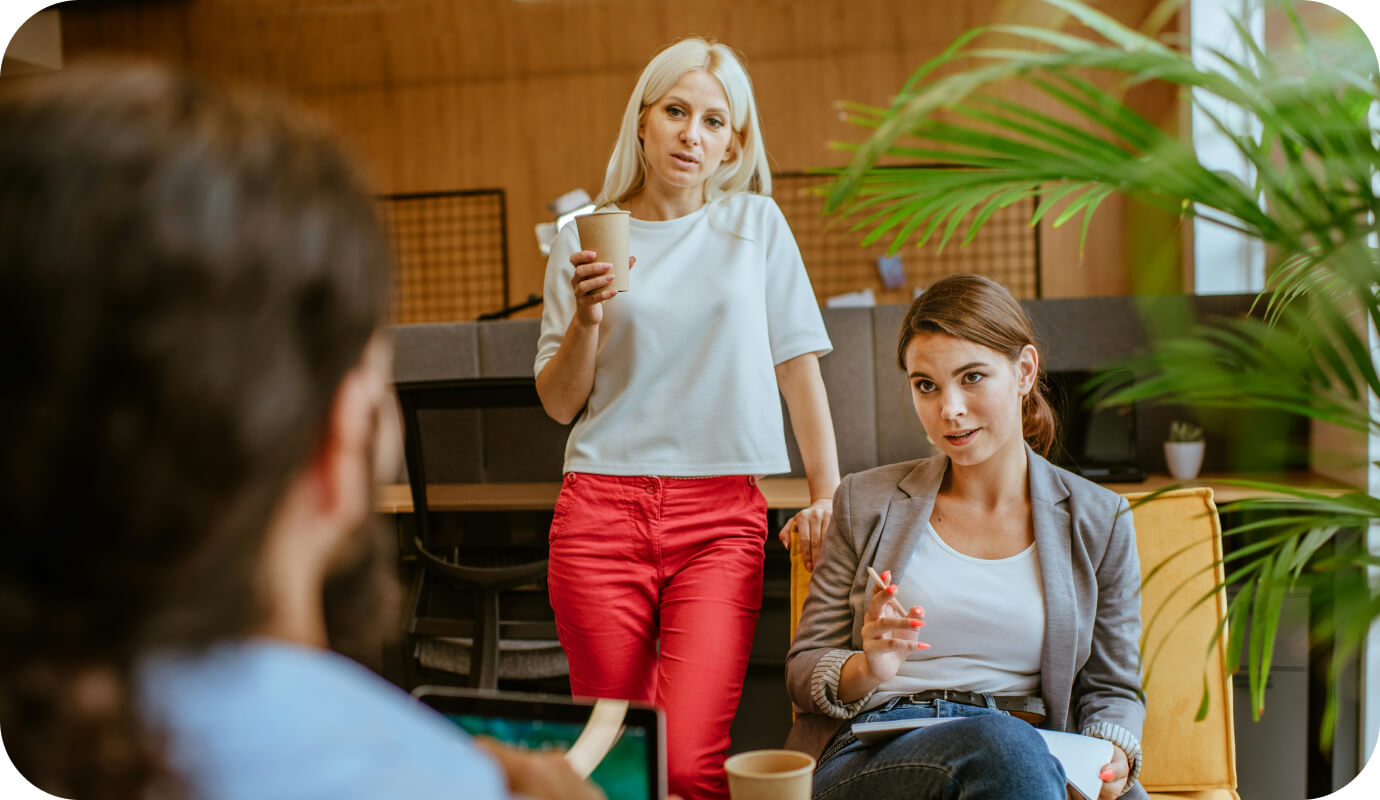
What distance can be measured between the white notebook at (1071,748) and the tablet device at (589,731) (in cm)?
48

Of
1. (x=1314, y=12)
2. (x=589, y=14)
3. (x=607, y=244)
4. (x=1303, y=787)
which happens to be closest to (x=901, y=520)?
(x=607, y=244)

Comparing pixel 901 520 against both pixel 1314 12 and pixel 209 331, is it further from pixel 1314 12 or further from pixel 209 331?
pixel 1314 12

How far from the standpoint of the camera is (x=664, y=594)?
1412 millimetres

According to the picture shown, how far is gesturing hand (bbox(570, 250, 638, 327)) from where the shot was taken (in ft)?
4.23

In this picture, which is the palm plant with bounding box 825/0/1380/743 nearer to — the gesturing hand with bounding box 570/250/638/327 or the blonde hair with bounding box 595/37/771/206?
the gesturing hand with bounding box 570/250/638/327

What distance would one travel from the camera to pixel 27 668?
0.41 metres

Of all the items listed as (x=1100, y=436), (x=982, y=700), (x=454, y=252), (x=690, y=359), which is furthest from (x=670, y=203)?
(x=454, y=252)

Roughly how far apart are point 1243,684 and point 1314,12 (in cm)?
146

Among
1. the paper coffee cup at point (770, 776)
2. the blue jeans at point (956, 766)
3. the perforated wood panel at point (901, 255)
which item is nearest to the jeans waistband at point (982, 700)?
the blue jeans at point (956, 766)

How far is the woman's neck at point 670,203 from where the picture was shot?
1.49 metres

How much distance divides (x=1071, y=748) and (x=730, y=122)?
3.18 feet

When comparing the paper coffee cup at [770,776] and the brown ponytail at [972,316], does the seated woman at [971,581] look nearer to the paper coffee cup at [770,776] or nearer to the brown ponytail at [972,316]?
the brown ponytail at [972,316]

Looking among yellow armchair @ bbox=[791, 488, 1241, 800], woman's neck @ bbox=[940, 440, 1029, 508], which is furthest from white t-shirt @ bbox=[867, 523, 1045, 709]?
yellow armchair @ bbox=[791, 488, 1241, 800]

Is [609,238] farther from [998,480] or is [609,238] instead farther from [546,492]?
[546,492]
